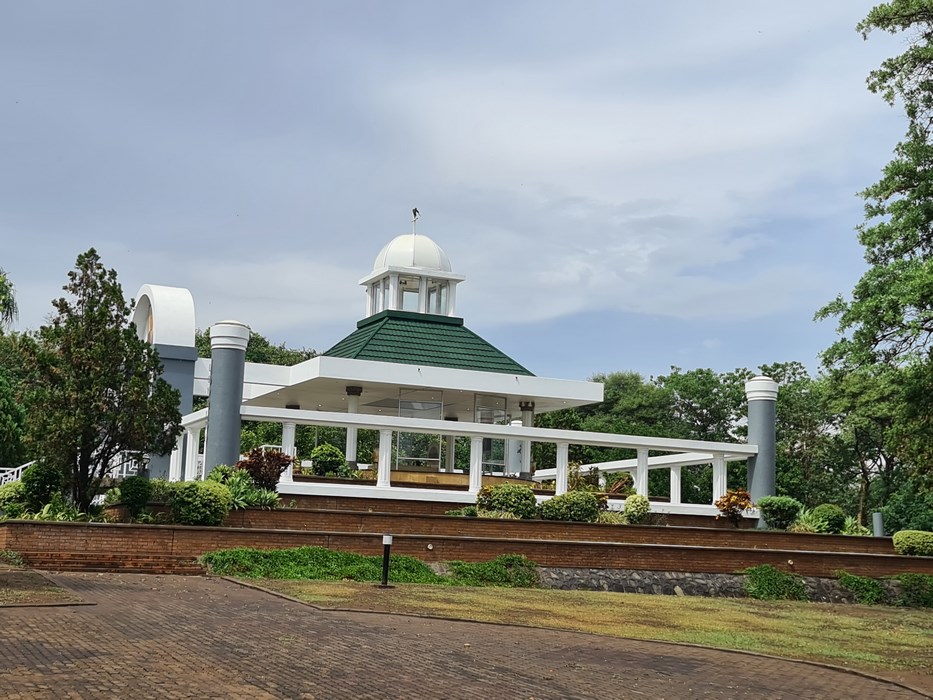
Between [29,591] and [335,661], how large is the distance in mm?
5636

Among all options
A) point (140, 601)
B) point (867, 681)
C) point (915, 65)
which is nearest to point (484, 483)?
point (915, 65)

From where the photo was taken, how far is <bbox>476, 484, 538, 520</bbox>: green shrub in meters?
24.5

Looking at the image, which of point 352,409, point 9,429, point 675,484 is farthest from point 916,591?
point 9,429

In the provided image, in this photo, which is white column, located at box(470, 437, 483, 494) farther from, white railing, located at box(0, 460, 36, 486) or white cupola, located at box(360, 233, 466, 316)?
white railing, located at box(0, 460, 36, 486)

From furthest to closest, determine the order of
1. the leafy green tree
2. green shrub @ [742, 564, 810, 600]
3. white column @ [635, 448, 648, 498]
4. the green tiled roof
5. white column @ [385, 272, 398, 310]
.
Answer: white column @ [385, 272, 398, 310] → the leafy green tree → the green tiled roof → white column @ [635, 448, 648, 498] → green shrub @ [742, 564, 810, 600]

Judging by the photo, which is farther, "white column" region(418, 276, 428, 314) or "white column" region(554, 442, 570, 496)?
"white column" region(418, 276, 428, 314)

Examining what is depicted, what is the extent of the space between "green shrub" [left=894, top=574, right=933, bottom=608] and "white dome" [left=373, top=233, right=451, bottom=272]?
1835 cm

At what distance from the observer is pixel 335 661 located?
10.4 meters

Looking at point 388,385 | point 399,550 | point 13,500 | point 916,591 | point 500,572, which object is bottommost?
point 916,591

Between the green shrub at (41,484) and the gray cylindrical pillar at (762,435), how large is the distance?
61.3 ft

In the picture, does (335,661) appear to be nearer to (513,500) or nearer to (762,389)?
(513,500)

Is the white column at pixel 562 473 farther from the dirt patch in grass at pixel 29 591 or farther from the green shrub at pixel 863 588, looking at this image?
the dirt patch in grass at pixel 29 591

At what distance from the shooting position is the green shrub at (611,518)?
2563cm

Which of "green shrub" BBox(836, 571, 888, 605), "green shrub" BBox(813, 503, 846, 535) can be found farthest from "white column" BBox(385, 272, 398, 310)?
"green shrub" BBox(836, 571, 888, 605)
